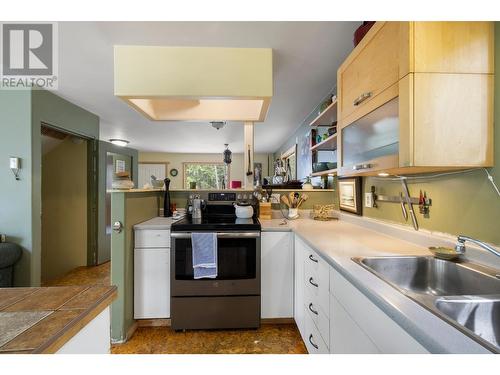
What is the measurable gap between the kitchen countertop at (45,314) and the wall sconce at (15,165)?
2.41 m

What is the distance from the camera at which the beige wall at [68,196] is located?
10.7 feet

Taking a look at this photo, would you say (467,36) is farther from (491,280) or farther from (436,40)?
(491,280)

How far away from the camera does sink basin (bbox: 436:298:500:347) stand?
2.33 feet

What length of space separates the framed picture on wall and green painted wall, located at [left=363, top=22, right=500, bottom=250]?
22.5 inches

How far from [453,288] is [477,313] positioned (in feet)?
1.05

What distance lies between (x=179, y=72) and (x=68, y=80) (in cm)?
142

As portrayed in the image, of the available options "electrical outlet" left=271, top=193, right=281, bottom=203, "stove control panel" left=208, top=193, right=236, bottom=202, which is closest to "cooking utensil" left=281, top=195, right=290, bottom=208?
"electrical outlet" left=271, top=193, right=281, bottom=203

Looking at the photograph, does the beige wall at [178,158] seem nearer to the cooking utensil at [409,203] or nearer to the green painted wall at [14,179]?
the green painted wall at [14,179]

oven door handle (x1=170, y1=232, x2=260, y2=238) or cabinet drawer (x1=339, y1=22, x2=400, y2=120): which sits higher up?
cabinet drawer (x1=339, y1=22, x2=400, y2=120)

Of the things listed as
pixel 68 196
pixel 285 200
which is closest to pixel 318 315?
pixel 285 200

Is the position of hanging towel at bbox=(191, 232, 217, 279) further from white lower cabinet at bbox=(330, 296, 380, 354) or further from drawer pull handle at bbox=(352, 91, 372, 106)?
drawer pull handle at bbox=(352, 91, 372, 106)

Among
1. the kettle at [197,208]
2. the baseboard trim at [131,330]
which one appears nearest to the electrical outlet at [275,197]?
the kettle at [197,208]
